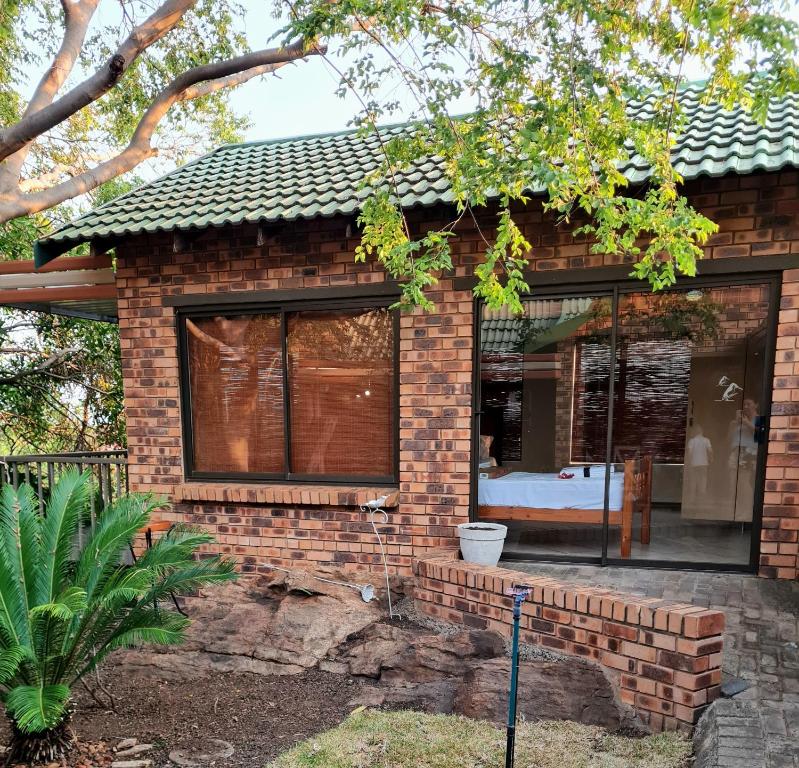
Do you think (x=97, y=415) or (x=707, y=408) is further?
(x=97, y=415)

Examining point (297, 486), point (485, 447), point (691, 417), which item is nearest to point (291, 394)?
point (297, 486)

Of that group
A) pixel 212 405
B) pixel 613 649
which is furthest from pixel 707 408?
pixel 212 405

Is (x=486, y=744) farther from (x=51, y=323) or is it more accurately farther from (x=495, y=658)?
(x=51, y=323)

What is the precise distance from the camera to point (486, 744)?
2.81 m

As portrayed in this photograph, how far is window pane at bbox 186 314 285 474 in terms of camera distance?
17.1ft

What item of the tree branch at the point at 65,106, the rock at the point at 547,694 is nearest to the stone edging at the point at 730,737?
the rock at the point at 547,694

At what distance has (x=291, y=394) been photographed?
519cm

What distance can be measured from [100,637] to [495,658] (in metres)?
2.47

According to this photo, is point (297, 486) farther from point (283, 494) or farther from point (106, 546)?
point (106, 546)

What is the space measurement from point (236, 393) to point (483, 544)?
9.08 feet

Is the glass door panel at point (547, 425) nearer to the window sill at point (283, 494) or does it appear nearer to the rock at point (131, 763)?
the window sill at point (283, 494)

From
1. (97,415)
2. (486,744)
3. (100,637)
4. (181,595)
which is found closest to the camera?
(486,744)

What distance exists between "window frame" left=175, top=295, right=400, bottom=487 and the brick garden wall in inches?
3.5

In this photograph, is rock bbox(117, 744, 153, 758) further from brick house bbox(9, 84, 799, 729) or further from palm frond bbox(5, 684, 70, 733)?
brick house bbox(9, 84, 799, 729)
